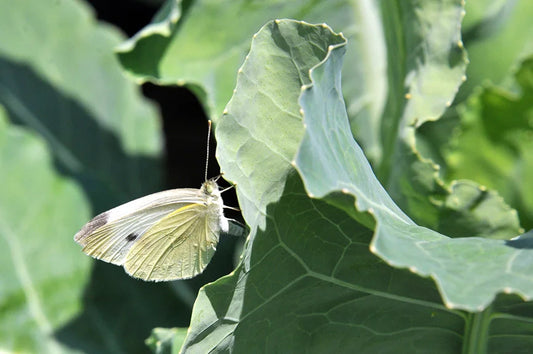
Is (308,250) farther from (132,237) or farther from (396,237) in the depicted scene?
(132,237)

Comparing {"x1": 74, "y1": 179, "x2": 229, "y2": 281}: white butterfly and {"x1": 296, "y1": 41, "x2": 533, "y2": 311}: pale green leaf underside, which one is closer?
{"x1": 296, "y1": 41, "x2": 533, "y2": 311}: pale green leaf underside

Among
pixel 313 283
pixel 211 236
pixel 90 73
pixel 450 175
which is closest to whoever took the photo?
pixel 313 283

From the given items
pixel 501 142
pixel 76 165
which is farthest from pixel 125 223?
pixel 501 142

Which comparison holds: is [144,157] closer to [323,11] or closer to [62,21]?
[62,21]

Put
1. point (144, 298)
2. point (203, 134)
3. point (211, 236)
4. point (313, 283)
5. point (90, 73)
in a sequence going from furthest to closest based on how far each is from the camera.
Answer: point (203, 134) < point (90, 73) < point (144, 298) < point (211, 236) < point (313, 283)

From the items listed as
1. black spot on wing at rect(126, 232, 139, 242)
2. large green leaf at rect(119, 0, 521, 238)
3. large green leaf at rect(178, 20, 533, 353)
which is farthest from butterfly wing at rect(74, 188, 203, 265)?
large green leaf at rect(178, 20, 533, 353)

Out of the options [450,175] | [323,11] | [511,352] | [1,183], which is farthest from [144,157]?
[511,352]

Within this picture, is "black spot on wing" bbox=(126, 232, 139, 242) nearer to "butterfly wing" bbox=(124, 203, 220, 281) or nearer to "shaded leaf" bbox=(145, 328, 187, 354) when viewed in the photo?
"butterfly wing" bbox=(124, 203, 220, 281)
